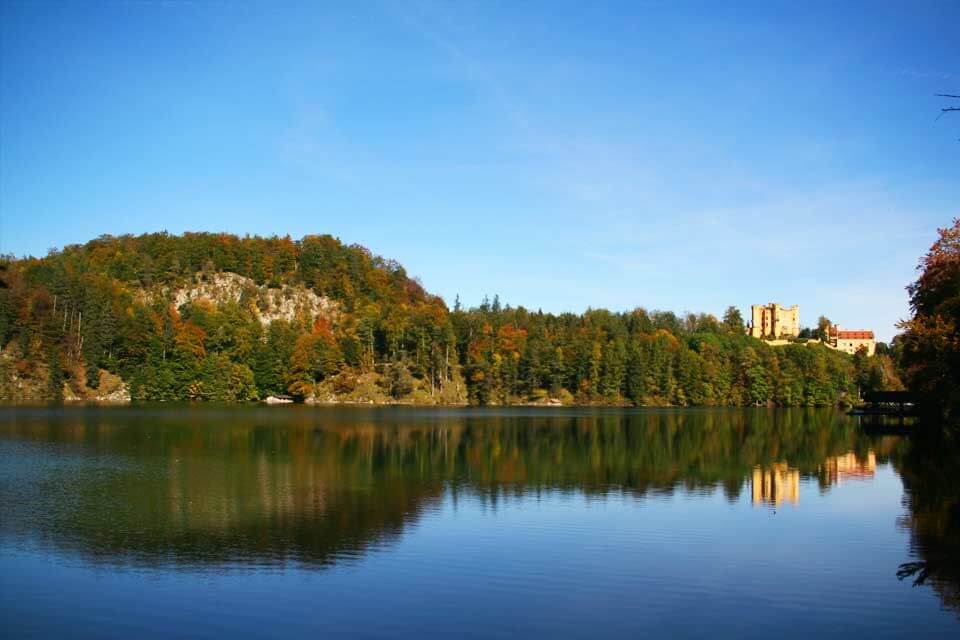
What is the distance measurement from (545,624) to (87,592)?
10.7 m

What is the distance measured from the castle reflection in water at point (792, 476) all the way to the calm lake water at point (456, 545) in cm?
23

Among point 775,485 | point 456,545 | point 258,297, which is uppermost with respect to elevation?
point 258,297

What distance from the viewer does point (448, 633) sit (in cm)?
1519

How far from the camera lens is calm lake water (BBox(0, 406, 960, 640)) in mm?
16188

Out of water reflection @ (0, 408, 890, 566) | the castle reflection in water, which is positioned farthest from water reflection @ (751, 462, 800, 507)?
water reflection @ (0, 408, 890, 566)

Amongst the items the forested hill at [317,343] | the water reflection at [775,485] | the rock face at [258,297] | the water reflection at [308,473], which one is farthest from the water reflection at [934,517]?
the rock face at [258,297]

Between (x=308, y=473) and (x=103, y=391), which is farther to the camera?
(x=103, y=391)

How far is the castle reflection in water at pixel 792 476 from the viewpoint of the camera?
33188 millimetres

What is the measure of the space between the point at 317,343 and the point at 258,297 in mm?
32240

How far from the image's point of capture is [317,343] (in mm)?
132000

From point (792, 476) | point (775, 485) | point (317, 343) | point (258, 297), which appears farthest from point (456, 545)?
point (258, 297)

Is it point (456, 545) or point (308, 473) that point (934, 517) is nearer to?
point (456, 545)

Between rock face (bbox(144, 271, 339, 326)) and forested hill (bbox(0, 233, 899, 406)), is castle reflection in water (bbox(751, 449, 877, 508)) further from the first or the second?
rock face (bbox(144, 271, 339, 326))

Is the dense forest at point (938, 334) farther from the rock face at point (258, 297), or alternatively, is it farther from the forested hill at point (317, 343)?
the rock face at point (258, 297)
